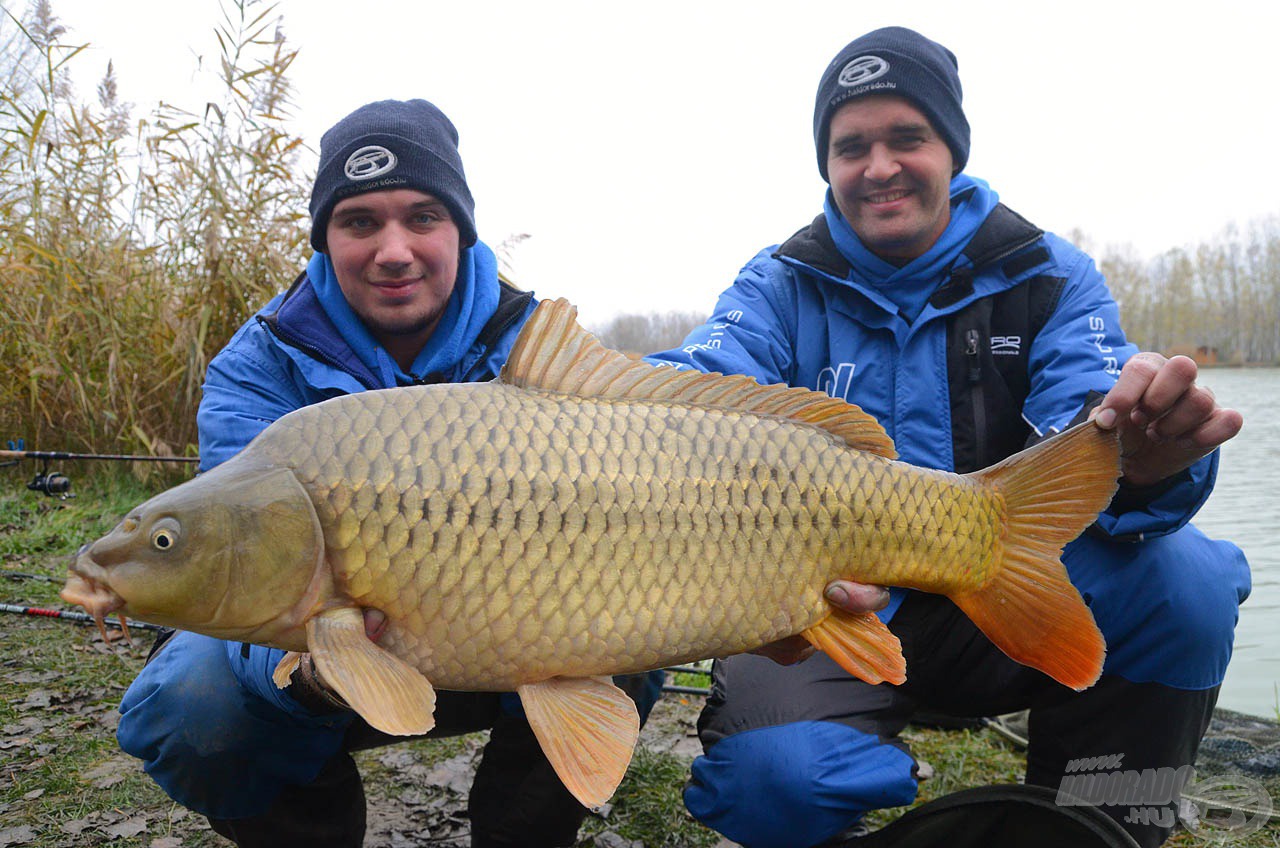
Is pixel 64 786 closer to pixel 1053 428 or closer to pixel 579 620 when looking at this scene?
pixel 579 620

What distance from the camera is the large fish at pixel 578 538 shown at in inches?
40.7

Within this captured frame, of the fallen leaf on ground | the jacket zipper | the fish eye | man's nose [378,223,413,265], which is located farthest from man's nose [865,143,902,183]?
the fallen leaf on ground

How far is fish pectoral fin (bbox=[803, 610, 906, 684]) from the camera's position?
1.24 m

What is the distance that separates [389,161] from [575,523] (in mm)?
936

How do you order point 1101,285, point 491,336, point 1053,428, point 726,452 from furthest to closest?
point 1101,285 → point 491,336 → point 1053,428 → point 726,452

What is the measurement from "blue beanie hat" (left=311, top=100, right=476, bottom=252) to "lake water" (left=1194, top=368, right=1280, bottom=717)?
3.13m

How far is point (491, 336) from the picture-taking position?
1746 millimetres

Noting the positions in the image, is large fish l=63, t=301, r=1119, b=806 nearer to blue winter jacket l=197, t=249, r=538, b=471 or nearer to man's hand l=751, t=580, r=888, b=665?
man's hand l=751, t=580, r=888, b=665

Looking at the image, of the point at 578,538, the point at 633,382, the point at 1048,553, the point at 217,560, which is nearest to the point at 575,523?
the point at 578,538

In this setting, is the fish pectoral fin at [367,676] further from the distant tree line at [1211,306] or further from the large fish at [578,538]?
the distant tree line at [1211,306]

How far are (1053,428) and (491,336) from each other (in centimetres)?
102

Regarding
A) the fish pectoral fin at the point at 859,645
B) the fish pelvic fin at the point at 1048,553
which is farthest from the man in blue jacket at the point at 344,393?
the fish pelvic fin at the point at 1048,553

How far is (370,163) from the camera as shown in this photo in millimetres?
1702

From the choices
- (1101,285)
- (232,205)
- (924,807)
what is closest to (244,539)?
(924,807)
